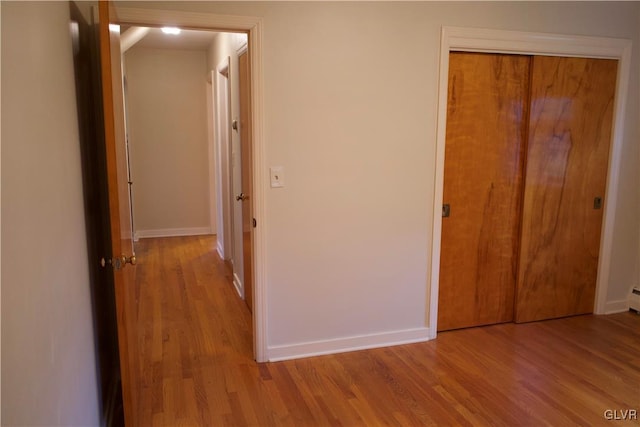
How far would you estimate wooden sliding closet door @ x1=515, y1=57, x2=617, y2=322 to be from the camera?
3172 mm

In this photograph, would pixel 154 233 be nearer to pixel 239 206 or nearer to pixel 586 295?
pixel 239 206

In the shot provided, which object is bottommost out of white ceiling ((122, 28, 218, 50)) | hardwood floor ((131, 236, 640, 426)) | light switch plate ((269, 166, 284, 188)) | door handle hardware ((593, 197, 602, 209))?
hardwood floor ((131, 236, 640, 426))

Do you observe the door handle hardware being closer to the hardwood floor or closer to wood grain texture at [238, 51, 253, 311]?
the hardwood floor

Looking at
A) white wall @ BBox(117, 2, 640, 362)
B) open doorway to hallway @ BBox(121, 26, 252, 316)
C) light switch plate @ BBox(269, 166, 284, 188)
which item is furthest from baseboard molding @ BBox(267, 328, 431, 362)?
open doorway to hallway @ BBox(121, 26, 252, 316)

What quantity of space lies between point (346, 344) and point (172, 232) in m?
4.09

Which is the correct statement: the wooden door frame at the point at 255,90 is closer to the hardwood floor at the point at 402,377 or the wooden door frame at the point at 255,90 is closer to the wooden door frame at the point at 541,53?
the hardwood floor at the point at 402,377

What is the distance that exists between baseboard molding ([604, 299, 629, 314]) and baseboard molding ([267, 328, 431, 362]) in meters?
1.59

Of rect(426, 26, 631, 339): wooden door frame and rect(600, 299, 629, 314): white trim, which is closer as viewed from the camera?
rect(426, 26, 631, 339): wooden door frame

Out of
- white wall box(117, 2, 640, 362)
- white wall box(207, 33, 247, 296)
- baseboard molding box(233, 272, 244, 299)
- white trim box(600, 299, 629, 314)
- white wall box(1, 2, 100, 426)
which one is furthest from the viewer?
baseboard molding box(233, 272, 244, 299)

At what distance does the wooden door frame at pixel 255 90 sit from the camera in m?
2.35

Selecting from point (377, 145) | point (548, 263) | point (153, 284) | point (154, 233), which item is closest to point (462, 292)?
point (548, 263)

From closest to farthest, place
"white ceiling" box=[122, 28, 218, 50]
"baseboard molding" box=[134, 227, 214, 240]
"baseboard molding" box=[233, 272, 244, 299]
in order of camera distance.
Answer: "baseboard molding" box=[233, 272, 244, 299] < "white ceiling" box=[122, 28, 218, 50] < "baseboard molding" box=[134, 227, 214, 240]

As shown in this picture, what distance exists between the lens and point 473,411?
232cm

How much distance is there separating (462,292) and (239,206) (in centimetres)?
203
